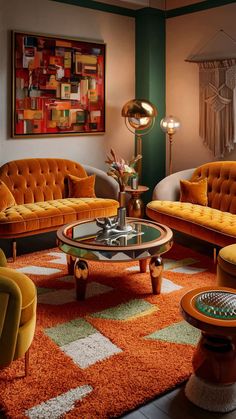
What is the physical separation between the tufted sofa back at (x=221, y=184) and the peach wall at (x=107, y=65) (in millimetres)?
1508

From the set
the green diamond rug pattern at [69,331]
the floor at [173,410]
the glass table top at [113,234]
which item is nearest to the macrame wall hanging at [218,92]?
the glass table top at [113,234]

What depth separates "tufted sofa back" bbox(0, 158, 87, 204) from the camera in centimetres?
494

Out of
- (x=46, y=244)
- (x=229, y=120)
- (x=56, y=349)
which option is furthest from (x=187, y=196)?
(x=56, y=349)

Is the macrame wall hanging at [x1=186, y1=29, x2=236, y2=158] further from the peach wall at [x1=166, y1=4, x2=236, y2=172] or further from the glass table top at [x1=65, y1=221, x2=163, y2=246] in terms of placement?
the glass table top at [x1=65, y1=221, x2=163, y2=246]

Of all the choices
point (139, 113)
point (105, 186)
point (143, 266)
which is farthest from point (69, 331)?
point (139, 113)

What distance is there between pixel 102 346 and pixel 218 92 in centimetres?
377

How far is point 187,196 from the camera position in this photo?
5027 mm

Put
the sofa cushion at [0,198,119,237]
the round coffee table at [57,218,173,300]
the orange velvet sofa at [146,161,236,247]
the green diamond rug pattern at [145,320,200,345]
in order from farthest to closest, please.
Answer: the sofa cushion at [0,198,119,237] < the orange velvet sofa at [146,161,236,247] < the round coffee table at [57,218,173,300] < the green diamond rug pattern at [145,320,200,345]

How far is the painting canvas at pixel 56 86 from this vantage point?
5219 mm

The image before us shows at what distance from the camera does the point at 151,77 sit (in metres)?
6.14

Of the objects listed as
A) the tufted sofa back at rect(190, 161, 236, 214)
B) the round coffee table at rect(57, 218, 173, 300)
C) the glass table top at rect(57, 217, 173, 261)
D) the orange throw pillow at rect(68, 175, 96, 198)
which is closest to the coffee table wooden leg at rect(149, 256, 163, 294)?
the round coffee table at rect(57, 218, 173, 300)

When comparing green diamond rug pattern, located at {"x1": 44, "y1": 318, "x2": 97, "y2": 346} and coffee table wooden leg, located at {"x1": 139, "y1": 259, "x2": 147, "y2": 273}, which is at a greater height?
coffee table wooden leg, located at {"x1": 139, "y1": 259, "x2": 147, "y2": 273}

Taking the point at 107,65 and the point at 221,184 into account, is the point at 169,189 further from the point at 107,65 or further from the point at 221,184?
the point at 107,65

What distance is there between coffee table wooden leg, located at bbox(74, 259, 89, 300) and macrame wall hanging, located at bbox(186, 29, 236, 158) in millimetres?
2867
